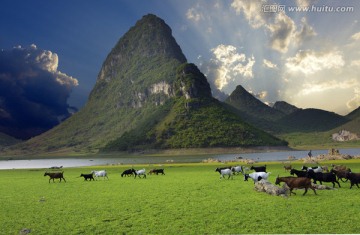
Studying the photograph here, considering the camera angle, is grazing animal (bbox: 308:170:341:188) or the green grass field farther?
grazing animal (bbox: 308:170:341:188)

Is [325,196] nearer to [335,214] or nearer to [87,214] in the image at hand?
[335,214]

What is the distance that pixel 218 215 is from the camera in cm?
1747

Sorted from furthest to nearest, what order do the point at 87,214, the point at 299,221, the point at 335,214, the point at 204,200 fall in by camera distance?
the point at 204,200 < the point at 87,214 < the point at 335,214 < the point at 299,221

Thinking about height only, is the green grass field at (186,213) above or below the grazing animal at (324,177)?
below

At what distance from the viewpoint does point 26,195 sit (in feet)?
89.9

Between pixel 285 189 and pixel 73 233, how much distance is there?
48.7 ft

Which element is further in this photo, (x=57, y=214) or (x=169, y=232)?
(x=57, y=214)

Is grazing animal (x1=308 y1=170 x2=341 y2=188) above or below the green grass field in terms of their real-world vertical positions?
above

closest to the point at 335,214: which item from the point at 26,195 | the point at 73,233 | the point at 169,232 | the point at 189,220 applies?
the point at 189,220

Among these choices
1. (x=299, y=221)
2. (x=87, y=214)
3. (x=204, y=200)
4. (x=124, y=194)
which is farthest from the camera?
(x=124, y=194)

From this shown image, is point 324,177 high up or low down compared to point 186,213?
up

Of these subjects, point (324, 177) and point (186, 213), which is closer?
point (186, 213)

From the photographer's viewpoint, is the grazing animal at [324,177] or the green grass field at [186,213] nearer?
the green grass field at [186,213]

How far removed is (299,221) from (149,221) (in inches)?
280
